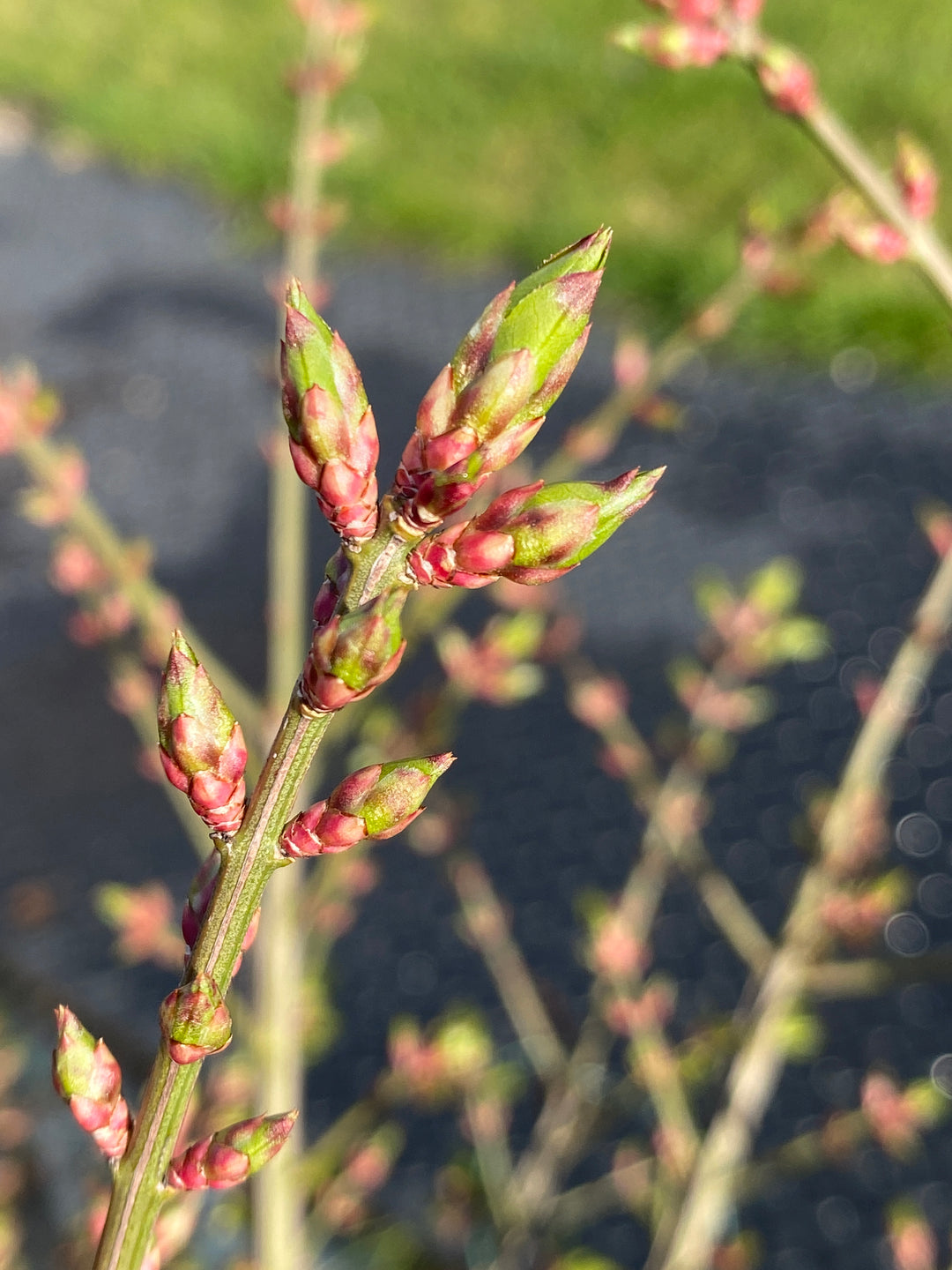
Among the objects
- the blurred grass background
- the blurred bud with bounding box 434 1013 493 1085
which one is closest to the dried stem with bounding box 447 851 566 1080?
the blurred bud with bounding box 434 1013 493 1085

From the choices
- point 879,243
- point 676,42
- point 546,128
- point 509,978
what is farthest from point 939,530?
point 546,128

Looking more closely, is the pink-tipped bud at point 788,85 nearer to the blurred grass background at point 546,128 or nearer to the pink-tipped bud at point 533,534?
the pink-tipped bud at point 533,534

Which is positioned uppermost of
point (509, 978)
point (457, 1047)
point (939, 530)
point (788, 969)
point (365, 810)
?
point (365, 810)

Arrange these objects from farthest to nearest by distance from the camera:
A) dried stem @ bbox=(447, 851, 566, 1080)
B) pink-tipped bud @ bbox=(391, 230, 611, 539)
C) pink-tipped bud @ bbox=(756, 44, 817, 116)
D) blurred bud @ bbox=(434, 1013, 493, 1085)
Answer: dried stem @ bbox=(447, 851, 566, 1080), blurred bud @ bbox=(434, 1013, 493, 1085), pink-tipped bud @ bbox=(756, 44, 817, 116), pink-tipped bud @ bbox=(391, 230, 611, 539)

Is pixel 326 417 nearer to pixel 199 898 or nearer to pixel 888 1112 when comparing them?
pixel 199 898

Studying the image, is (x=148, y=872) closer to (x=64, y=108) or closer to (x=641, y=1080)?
(x=641, y=1080)

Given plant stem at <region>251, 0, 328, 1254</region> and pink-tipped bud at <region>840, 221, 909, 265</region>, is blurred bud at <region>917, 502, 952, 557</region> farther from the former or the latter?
plant stem at <region>251, 0, 328, 1254</region>

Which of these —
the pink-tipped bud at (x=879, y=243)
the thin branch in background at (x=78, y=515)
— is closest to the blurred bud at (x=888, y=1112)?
the thin branch in background at (x=78, y=515)
